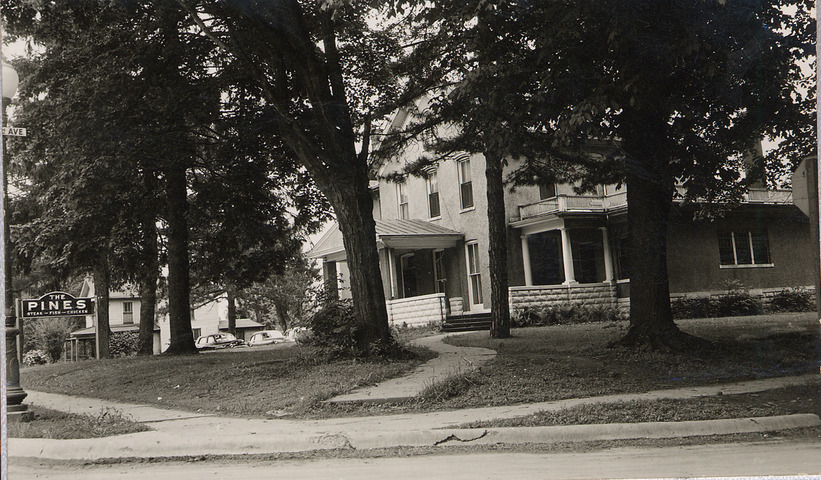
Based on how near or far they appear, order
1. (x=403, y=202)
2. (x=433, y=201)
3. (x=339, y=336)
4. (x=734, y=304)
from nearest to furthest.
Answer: (x=734, y=304), (x=339, y=336), (x=433, y=201), (x=403, y=202)

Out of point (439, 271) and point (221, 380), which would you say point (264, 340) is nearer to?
point (439, 271)

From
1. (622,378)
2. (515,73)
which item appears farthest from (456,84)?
(622,378)

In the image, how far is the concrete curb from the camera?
5.52 metres

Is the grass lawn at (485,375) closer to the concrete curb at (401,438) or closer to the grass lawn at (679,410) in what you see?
the grass lawn at (679,410)

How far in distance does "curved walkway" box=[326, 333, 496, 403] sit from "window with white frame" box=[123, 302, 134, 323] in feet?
7.83

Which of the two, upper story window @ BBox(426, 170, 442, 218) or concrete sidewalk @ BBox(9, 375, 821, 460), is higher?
upper story window @ BBox(426, 170, 442, 218)

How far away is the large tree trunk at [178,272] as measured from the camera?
40.0 ft

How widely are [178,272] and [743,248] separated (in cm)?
1115

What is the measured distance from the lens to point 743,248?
21.7 ft

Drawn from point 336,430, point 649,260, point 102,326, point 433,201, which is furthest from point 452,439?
point 433,201

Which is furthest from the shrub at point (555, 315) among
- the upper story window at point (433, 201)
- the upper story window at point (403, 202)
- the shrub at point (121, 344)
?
the shrub at point (121, 344)

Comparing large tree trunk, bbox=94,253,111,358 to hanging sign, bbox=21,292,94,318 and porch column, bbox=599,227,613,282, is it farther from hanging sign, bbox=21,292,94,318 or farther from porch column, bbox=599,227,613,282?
porch column, bbox=599,227,613,282

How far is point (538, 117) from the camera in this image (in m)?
7.50

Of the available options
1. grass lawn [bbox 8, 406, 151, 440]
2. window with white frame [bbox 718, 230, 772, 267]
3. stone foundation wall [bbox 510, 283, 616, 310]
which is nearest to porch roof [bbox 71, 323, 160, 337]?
grass lawn [bbox 8, 406, 151, 440]
